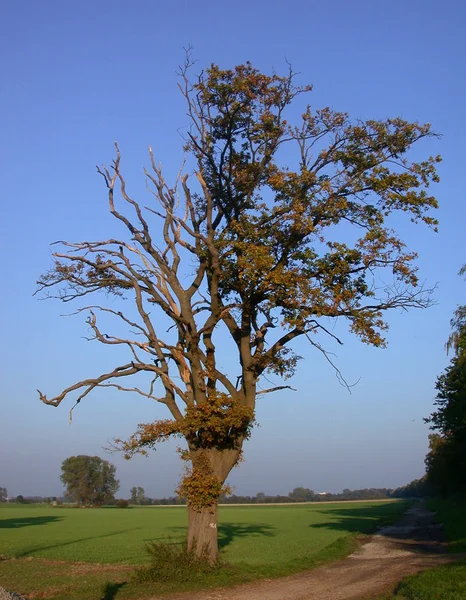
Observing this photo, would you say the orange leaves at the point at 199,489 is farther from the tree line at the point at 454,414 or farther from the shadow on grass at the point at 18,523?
the shadow on grass at the point at 18,523

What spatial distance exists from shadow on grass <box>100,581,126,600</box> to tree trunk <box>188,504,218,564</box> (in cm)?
214

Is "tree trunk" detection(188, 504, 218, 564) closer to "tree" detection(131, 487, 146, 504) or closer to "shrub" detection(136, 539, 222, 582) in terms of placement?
"shrub" detection(136, 539, 222, 582)

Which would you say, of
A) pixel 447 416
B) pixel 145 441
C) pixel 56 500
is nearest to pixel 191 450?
pixel 145 441

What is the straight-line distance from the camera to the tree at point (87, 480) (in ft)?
495

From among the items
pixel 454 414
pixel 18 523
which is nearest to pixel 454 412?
pixel 454 414

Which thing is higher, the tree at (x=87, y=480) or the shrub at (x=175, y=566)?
the tree at (x=87, y=480)

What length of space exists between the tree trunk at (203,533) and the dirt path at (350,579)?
6.02 feet

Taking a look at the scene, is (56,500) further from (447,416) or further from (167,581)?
(167,581)

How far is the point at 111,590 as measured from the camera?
16219 mm

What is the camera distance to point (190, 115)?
20.8 m

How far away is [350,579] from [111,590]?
19.9 feet

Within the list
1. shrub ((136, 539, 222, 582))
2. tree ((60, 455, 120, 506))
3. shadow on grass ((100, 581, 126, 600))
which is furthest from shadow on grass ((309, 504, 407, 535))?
tree ((60, 455, 120, 506))

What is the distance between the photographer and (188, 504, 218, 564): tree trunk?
18.4 metres

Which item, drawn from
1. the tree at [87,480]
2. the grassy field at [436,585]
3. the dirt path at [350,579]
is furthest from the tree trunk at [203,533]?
the tree at [87,480]
